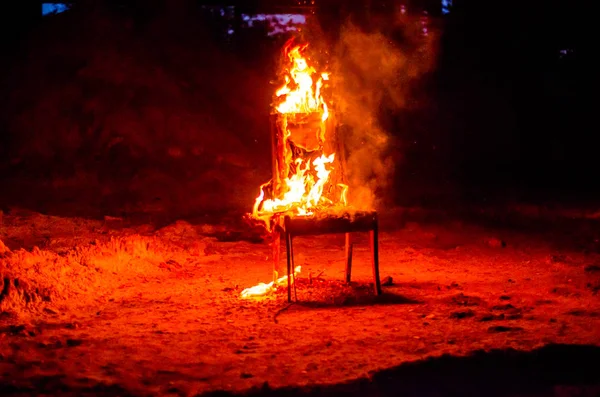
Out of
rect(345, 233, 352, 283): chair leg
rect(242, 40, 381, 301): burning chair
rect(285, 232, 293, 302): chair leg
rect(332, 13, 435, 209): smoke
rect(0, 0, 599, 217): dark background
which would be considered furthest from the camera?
rect(332, 13, 435, 209): smoke

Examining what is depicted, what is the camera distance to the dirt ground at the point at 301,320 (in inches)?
215

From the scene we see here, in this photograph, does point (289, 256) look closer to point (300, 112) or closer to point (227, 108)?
point (300, 112)

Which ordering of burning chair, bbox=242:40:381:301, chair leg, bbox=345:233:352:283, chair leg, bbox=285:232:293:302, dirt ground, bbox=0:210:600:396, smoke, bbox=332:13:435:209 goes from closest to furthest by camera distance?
dirt ground, bbox=0:210:600:396 < chair leg, bbox=285:232:293:302 < burning chair, bbox=242:40:381:301 < chair leg, bbox=345:233:352:283 < smoke, bbox=332:13:435:209

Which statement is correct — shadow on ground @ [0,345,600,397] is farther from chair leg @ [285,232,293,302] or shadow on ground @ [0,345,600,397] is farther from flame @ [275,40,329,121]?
flame @ [275,40,329,121]

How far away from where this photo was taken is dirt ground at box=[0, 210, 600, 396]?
17.9 ft

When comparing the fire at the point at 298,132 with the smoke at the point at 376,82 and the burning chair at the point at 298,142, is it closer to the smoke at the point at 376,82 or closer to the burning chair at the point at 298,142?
the burning chair at the point at 298,142

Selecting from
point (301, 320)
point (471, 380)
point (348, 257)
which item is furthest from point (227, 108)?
point (471, 380)

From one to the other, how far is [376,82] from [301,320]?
43.2 ft

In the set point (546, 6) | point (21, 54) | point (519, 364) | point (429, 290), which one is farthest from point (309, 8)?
point (519, 364)

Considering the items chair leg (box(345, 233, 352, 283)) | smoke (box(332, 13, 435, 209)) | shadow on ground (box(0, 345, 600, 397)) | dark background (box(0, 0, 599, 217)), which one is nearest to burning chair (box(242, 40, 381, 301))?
chair leg (box(345, 233, 352, 283))

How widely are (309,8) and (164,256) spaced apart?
43.0 feet

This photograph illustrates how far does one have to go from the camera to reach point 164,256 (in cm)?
1007

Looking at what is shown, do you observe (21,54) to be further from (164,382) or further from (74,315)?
(164,382)

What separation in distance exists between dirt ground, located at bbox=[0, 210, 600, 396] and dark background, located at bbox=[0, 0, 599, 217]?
16.3 feet
